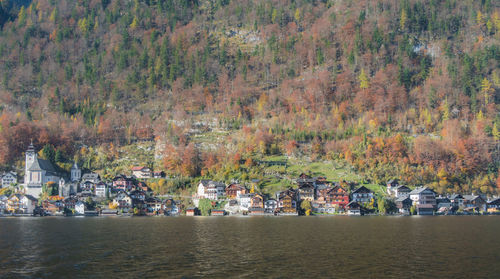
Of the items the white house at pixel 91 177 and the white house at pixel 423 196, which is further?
the white house at pixel 91 177

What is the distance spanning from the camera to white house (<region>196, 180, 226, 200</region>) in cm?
10194

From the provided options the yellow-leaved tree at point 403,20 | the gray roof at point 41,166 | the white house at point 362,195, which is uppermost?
the yellow-leaved tree at point 403,20

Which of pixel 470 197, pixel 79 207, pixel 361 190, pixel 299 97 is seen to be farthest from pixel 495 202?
pixel 79 207

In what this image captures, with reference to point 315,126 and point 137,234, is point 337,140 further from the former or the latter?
point 137,234

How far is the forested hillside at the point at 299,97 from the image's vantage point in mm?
114375

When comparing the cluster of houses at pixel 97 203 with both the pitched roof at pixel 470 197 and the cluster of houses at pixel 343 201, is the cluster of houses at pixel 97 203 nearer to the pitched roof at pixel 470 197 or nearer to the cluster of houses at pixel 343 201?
the cluster of houses at pixel 343 201

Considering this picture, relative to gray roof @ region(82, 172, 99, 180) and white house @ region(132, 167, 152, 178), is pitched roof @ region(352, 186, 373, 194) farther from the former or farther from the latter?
gray roof @ region(82, 172, 99, 180)

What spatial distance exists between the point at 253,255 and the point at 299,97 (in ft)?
398

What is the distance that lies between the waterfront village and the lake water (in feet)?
145

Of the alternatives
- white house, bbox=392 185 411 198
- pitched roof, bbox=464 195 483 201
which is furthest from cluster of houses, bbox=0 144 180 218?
pitched roof, bbox=464 195 483 201

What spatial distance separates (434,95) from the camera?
463ft

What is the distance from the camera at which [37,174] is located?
115 metres

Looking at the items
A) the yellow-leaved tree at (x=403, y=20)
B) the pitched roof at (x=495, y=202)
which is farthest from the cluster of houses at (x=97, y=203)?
the yellow-leaved tree at (x=403, y=20)

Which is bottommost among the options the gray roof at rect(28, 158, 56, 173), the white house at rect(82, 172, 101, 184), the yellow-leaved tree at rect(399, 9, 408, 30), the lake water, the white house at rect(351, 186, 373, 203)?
the lake water
